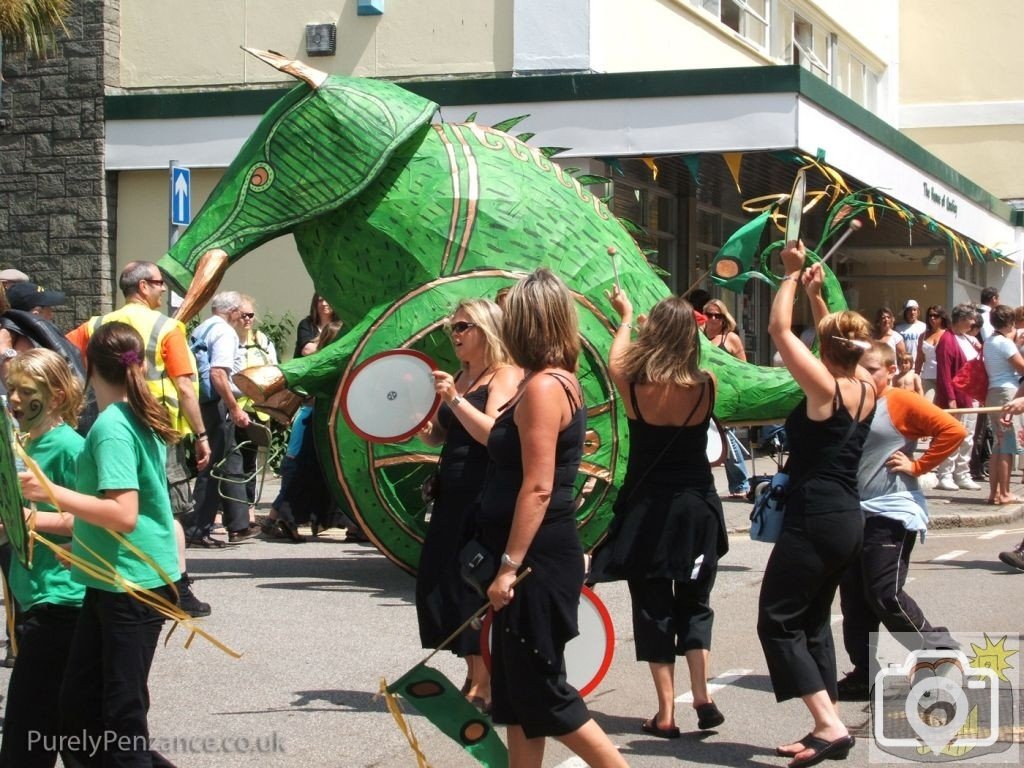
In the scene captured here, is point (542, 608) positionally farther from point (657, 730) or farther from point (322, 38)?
point (322, 38)

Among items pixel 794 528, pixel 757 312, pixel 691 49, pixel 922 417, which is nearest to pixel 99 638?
pixel 794 528

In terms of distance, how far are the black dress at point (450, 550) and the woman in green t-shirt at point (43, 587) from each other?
1514mm

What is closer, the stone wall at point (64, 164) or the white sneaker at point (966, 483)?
the white sneaker at point (966, 483)

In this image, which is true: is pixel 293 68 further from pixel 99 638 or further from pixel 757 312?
pixel 757 312

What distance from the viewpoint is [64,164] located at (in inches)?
636

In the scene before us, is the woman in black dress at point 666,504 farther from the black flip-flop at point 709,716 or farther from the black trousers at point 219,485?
the black trousers at point 219,485

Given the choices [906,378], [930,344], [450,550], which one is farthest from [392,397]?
[930,344]

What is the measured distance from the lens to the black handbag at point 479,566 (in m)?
4.53

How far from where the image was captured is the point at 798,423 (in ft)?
17.1

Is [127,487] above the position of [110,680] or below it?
above

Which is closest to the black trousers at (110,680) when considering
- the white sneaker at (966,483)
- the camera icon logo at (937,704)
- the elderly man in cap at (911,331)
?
the camera icon logo at (937,704)

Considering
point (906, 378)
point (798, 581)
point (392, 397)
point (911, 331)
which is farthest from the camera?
point (911, 331)

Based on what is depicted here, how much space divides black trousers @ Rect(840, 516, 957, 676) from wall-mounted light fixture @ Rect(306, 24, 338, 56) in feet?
35.9

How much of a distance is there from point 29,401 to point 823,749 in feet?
9.09
